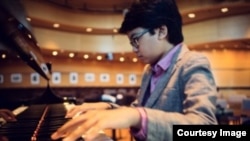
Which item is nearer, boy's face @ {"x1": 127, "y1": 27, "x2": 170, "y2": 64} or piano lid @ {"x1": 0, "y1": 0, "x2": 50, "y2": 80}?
boy's face @ {"x1": 127, "y1": 27, "x2": 170, "y2": 64}

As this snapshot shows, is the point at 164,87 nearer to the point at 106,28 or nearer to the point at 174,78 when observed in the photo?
the point at 174,78

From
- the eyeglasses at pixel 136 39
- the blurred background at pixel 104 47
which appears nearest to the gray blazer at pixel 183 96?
the eyeglasses at pixel 136 39

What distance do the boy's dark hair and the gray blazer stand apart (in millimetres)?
84

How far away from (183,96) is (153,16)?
0.81 feet

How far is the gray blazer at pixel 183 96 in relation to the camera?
567mm

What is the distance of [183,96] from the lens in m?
0.79

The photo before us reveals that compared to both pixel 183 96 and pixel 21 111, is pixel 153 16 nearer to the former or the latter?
pixel 183 96

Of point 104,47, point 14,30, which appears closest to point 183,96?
point 14,30

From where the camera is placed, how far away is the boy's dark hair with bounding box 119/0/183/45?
2.73 ft

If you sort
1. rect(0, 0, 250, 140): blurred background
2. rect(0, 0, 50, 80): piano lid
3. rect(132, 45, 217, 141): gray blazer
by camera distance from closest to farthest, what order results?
rect(132, 45, 217, 141): gray blazer < rect(0, 0, 50, 80): piano lid < rect(0, 0, 250, 140): blurred background

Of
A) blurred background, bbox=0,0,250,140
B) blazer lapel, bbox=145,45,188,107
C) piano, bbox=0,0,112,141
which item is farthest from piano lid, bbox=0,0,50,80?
blurred background, bbox=0,0,250,140

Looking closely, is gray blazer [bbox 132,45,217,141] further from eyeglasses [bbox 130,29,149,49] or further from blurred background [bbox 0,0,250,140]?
blurred background [bbox 0,0,250,140]

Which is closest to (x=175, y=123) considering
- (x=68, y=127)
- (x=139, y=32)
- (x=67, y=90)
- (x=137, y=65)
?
(x=68, y=127)

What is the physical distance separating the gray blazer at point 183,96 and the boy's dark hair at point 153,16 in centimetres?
8
